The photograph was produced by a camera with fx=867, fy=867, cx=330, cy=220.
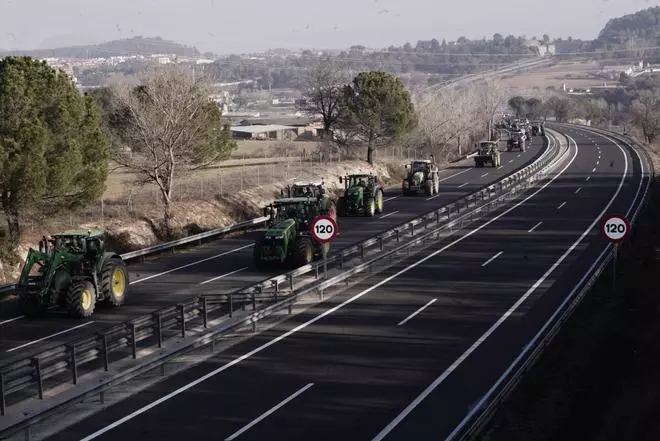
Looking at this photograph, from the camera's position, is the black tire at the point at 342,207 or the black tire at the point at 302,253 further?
the black tire at the point at 342,207

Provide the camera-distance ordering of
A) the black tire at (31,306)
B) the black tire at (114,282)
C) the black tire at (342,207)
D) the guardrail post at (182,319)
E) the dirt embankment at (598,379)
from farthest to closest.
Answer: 1. the black tire at (342,207)
2. the black tire at (114,282)
3. the black tire at (31,306)
4. the guardrail post at (182,319)
5. the dirt embankment at (598,379)

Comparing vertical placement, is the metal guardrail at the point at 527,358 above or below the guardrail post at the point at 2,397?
below

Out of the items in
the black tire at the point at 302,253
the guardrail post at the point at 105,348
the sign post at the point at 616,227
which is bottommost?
the black tire at the point at 302,253

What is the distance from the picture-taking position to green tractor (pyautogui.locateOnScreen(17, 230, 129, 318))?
23.2 meters

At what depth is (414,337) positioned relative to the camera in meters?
21.5

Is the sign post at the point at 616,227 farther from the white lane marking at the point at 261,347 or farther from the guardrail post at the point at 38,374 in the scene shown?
the guardrail post at the point at 38,374

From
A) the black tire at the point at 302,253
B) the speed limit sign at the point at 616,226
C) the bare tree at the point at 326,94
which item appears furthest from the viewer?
the bare tree at the point at 326,94

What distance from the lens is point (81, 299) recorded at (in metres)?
23.2

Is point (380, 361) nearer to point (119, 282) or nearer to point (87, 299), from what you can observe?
point (87, 299)

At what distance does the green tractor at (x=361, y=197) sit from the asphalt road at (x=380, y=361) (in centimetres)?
1068

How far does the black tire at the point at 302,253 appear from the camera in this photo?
29422 millimetres

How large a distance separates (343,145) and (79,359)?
60.2 metres

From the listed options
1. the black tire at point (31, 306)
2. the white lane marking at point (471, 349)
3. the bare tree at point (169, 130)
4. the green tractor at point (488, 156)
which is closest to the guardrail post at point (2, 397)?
the white lane marking at point (471, 349)

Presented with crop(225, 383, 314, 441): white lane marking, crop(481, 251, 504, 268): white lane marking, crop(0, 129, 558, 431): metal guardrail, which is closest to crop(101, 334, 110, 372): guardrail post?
crop(0, 129, 558, 431): metal guardrail
